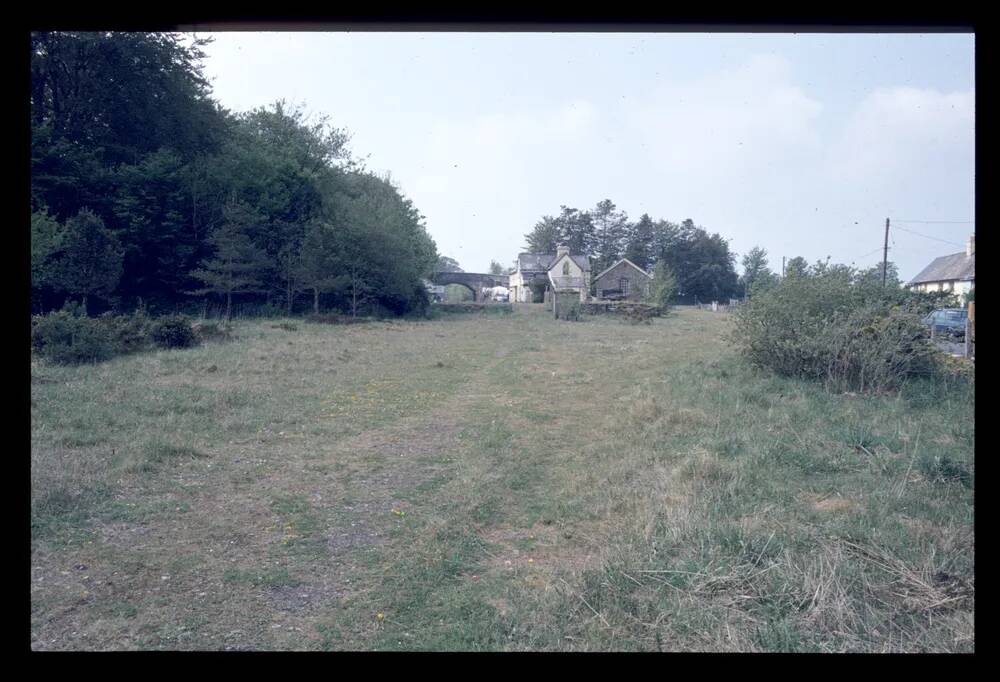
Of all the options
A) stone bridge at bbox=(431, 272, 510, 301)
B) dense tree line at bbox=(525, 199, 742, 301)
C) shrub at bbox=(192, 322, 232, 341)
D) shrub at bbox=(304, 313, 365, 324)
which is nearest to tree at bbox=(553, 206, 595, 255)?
dense tree line at bbox=(525, 199, 742, 301)

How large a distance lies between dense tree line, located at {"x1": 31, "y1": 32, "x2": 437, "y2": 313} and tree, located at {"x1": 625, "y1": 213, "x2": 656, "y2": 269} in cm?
1554

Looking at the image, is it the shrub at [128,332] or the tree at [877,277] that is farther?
the shrub at [128,332]

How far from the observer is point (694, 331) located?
28156mm

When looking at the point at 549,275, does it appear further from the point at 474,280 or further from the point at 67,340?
the point at 474,280

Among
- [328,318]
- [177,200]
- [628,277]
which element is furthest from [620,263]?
[177,200]

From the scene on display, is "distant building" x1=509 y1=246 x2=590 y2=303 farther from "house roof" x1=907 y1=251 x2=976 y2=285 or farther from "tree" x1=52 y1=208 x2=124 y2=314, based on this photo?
"tree" x1=52 y1=208 x2=124 y2=314

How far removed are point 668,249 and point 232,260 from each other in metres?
20.1

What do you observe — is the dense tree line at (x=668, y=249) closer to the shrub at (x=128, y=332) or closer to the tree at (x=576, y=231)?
the tree at (x=576, y=231)

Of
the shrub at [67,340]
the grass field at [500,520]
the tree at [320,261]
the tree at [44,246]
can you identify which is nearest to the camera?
the grass field at [500,520]

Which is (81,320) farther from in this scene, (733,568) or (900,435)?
(900,435)

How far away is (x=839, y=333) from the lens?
11828 mm

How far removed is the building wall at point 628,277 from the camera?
28208mm

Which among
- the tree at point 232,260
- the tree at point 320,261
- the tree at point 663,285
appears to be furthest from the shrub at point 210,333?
the tree at point 663,285

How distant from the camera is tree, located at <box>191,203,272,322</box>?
29.4 m
